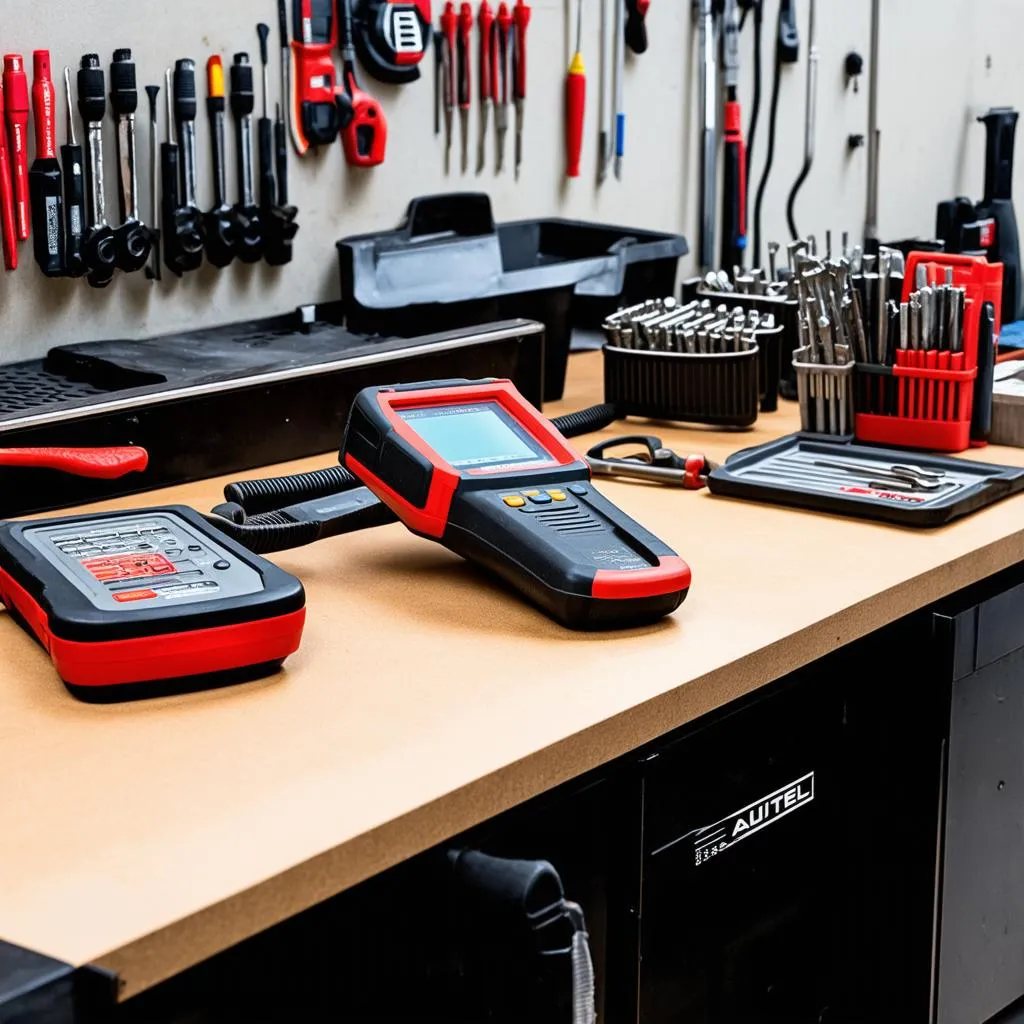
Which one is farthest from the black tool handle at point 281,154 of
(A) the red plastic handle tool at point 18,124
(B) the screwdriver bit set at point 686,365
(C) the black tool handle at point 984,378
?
(C) the black tool handle at point 984,378

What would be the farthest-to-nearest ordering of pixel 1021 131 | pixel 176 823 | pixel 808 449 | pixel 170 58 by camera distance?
pixel 1021 131 < pixel 170 58 < pixel 808 449 < pixel 176 823

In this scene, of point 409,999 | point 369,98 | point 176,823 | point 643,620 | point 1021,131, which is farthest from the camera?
point 1021,131

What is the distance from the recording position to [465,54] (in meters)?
2.14

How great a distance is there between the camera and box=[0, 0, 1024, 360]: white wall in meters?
1.78

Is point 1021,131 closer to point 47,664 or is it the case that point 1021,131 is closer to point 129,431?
point 129,431

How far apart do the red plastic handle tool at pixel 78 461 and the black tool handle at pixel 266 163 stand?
0.63 m

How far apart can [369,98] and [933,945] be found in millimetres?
1237

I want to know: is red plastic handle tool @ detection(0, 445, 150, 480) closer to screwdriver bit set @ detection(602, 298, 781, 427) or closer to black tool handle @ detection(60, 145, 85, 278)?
black tool handle @ detection(60, 145, 85, 278)

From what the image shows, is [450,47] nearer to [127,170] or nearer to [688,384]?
[127,170]

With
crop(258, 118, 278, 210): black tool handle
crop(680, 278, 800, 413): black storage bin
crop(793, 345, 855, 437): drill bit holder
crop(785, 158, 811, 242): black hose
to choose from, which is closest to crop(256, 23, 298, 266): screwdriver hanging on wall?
crop(258, 118, 278, 210): black tool handle

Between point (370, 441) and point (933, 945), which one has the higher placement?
point (370, 441)

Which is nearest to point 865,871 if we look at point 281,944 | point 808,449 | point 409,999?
point 808,449

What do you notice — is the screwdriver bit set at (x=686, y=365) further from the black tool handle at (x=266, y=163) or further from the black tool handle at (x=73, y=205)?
the black tool handle at (x=73, y=205)

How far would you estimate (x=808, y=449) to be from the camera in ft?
5.44
